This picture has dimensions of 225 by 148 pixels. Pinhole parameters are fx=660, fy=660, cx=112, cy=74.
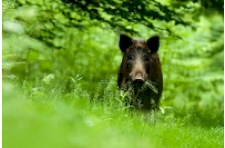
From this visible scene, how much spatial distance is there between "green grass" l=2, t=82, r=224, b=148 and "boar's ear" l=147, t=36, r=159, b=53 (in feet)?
5.02

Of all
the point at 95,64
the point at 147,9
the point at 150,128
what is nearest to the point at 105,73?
the point at 95,64

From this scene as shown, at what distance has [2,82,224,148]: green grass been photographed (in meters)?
4.08

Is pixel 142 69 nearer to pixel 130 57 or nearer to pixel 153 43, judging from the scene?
pixel 130 57

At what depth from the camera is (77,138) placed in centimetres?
451

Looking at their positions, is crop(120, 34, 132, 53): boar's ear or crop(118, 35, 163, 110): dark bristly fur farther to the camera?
crop(120, 34, 132, 53): boar's ear

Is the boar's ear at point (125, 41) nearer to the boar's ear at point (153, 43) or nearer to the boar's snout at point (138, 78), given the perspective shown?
the boar's ear at point (153, 43)

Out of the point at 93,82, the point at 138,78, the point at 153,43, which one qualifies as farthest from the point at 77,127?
the point at 93,82

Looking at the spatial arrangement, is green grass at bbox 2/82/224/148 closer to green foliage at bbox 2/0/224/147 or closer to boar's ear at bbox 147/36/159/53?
green foliage at bbox 2/0/224/147

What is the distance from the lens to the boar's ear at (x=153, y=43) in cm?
988

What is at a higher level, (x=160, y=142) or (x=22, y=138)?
(x=22, y=138)

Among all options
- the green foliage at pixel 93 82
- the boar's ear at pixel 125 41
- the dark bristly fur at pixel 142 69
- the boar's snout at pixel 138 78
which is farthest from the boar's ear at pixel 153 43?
the green foliage at pixel 93 82

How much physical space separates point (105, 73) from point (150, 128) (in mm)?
7490

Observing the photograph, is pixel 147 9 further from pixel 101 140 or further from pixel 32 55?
pixel 101 140

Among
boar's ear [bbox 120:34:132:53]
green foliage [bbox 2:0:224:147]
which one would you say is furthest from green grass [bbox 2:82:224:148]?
boar's ear [bbox 120:34:132:53]
